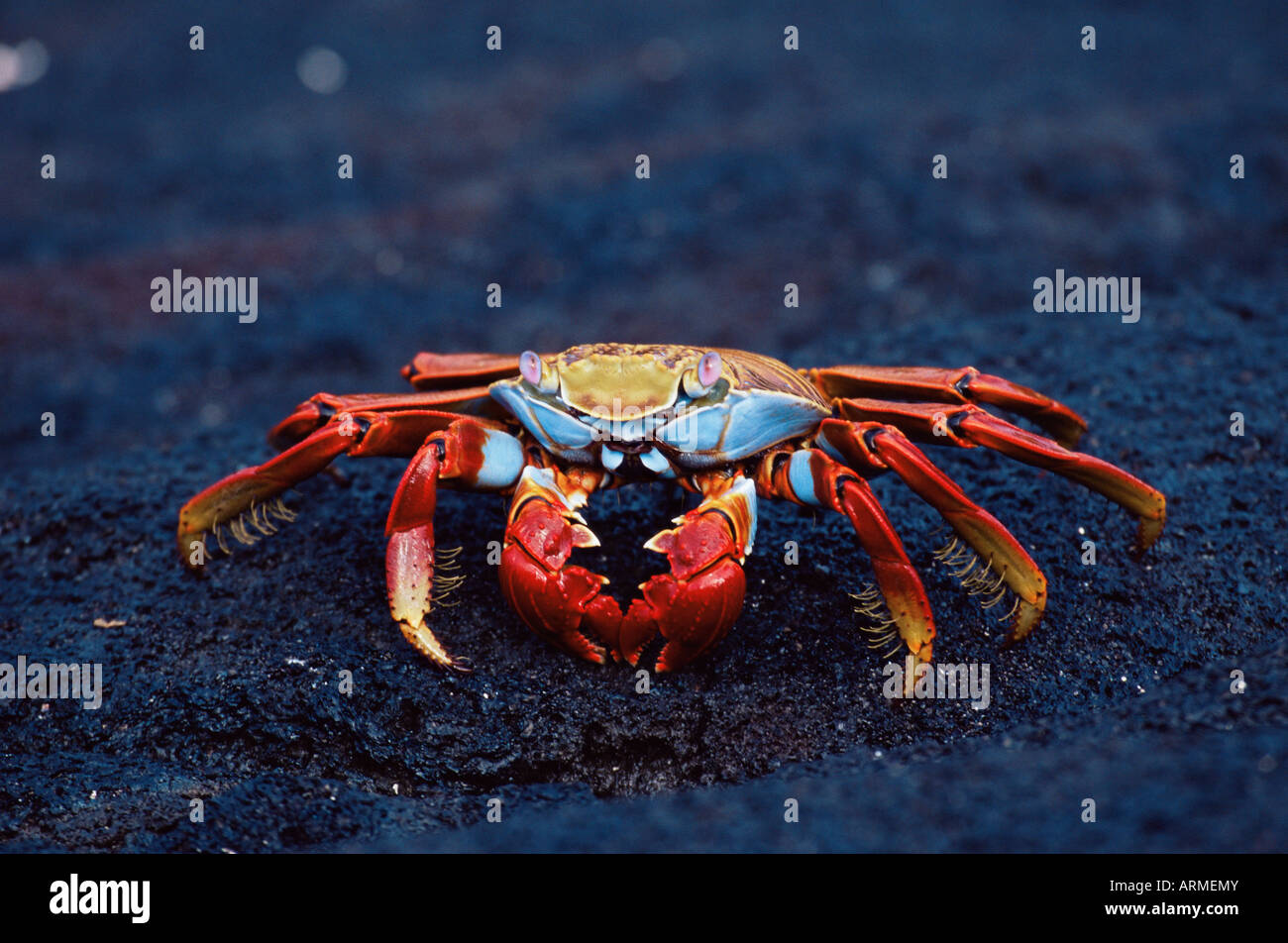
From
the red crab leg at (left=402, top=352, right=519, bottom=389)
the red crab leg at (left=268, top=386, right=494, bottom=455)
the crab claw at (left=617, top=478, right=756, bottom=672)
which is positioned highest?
the red crab leg at (left=402, top=352, right=519, bottom=389)

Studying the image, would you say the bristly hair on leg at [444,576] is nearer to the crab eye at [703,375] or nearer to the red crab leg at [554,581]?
the red crab leg at [554,581]

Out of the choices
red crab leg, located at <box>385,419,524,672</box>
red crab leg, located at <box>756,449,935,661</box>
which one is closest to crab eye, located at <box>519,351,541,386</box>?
red crab leg, located at <box>385,419,524,672</box>

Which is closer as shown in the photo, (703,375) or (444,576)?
(703,375)

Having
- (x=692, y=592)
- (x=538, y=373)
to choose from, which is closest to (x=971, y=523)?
(x=692, y=592)

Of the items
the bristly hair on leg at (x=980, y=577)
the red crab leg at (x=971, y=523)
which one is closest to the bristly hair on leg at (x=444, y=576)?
the red crab leg at (x=971, y=523)

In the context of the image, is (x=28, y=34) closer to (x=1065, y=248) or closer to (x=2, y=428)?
(x=2, y=428)

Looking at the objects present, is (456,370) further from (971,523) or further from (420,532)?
(971,523)

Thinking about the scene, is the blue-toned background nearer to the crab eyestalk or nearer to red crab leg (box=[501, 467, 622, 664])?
red crab leg (box=[501, 467, 622, 664])
